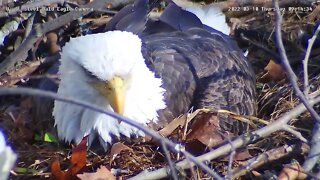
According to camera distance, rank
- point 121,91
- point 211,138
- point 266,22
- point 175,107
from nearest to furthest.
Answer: point 121,91
point 211,138
point 175,107
point 266,22

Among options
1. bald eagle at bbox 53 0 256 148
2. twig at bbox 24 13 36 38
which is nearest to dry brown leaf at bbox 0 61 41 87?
twig at bbox 24 13 36 38

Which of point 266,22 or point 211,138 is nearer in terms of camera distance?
point 211,138

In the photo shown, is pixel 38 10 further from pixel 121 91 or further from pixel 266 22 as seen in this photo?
pixel 266 22

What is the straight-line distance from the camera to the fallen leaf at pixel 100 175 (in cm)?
319

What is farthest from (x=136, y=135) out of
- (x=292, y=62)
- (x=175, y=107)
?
(x=292, y=62)

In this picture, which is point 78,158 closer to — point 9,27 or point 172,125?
point 172,125

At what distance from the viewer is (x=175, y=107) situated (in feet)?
12.3

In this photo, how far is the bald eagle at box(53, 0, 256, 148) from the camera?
326cm

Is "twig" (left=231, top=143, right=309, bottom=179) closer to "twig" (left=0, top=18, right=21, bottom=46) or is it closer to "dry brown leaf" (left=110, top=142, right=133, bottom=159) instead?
"dry brown leaf" (left=110, top=142, right=133, bottom=159)

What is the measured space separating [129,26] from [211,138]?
106 cm

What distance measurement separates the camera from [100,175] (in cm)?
321

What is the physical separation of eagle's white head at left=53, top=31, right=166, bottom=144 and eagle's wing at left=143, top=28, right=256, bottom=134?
0.16 metres

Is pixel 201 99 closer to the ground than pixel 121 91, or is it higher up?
closer to the ground

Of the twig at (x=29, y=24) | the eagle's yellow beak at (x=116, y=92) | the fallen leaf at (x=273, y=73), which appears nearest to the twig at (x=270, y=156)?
the eagle's yellow beak at (x=116, y=92)
